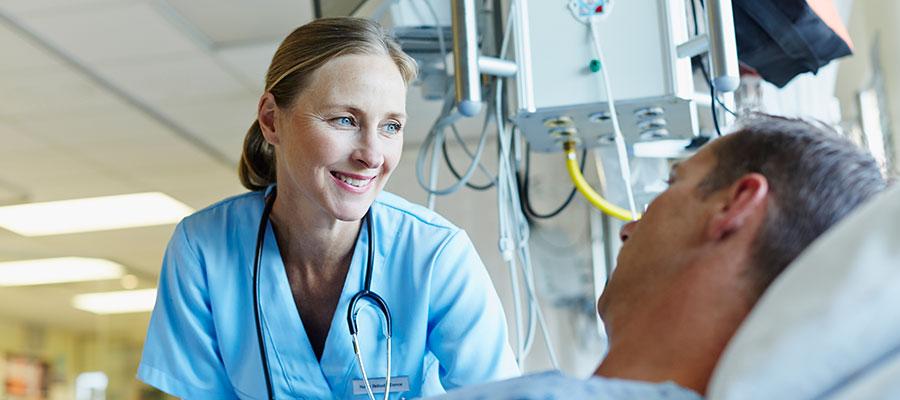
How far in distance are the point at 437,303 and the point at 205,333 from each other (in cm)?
37

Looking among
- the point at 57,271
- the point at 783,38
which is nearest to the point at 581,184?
the point at 783,38

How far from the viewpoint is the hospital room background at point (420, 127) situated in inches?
74.4

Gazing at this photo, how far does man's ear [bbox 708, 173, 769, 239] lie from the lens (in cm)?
94

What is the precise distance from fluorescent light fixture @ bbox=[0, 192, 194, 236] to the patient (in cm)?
550

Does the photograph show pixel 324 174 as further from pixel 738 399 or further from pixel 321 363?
pixel 738 399

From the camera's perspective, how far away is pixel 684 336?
0.93m

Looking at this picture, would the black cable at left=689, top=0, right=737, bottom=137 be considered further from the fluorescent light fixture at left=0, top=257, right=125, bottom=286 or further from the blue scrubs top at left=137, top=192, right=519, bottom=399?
the fluorescent light fixture at left=0, top=257, right=125, bottom=286

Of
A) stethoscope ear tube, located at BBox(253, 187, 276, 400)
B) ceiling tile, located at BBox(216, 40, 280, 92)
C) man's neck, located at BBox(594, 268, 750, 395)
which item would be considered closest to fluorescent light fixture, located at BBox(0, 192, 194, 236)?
ceiling tile, located at BBox(216, 40, 280, 92)

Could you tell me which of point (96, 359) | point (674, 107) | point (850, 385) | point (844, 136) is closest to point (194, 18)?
point (674, 107)

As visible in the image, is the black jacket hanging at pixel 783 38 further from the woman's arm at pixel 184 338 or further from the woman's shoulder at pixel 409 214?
the woman's arm at pixel 184 338

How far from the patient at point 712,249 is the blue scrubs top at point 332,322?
0.58 metres

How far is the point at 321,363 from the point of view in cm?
162

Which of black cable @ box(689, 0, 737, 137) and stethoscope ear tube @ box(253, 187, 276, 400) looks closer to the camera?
stethoscope ear tube @ box(253, 187, 276, 400)

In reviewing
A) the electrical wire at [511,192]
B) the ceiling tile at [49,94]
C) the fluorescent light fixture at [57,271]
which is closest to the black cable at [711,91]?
the electrical wire at [511,192]
